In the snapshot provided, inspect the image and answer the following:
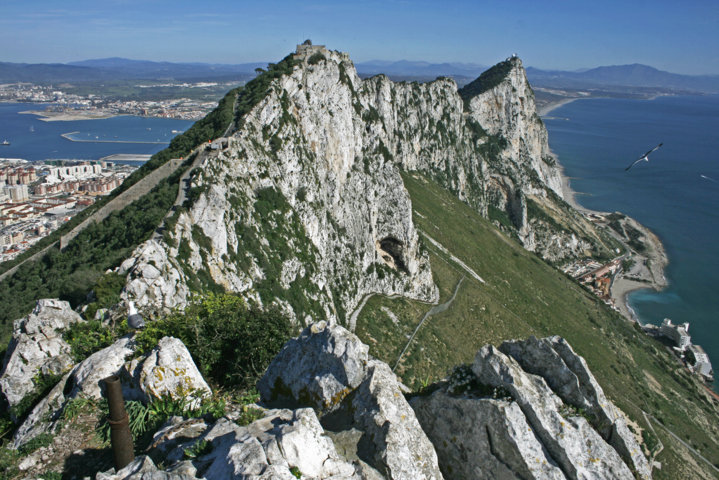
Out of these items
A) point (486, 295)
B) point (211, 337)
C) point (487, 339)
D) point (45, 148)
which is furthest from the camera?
point (45, 148)

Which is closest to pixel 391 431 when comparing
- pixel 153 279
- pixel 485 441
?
pixel 485 441

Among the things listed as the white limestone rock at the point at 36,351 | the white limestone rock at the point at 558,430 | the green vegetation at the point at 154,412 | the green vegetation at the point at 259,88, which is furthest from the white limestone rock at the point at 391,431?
the green vegetation at the point at 259,88

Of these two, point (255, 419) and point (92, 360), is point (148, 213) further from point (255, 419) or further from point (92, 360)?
point (255, 419)

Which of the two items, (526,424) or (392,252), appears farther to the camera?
(392,252)

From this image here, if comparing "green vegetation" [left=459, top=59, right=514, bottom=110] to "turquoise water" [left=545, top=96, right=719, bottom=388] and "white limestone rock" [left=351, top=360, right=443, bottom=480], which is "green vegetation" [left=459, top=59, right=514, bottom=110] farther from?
"white limestone rock" [left=351, top=360, right=443, bottom=480]

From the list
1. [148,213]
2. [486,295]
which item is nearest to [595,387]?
[148,213]

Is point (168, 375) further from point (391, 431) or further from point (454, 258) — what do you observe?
point (454, 258)

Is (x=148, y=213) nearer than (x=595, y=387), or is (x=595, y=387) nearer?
(x=595, y=387)
